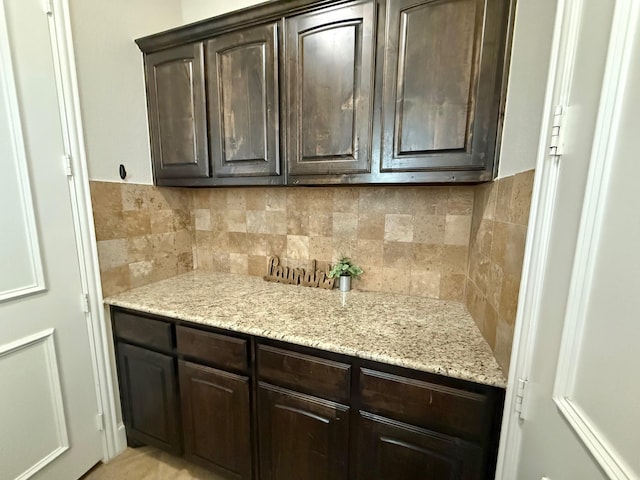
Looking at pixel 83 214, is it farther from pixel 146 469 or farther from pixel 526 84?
pixel 526 84

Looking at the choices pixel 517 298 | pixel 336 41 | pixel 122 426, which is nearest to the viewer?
pixel 517 298

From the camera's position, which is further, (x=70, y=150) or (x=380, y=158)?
(x=70, y=150)

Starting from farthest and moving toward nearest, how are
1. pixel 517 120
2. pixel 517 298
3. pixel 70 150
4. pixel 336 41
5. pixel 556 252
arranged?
pixel 70 150
pixel 336 41
pixel 517 120
pixel 517 298
pixel 556 252

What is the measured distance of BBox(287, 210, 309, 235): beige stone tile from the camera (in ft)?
5.66

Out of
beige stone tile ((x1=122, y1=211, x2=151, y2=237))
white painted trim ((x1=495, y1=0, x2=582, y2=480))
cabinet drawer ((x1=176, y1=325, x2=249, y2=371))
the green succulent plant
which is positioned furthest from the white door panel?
white painted trim ((x1=495, y1=0, x2=582, y2=480))

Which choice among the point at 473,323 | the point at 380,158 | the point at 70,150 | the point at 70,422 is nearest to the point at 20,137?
the point at 70,150

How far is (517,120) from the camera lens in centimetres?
90

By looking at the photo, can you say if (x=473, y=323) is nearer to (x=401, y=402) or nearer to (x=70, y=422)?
(x=401, y=402)

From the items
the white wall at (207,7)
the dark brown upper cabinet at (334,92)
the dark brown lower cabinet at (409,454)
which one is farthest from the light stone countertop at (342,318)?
the white wall at (207,7)

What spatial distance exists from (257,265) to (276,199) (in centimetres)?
48

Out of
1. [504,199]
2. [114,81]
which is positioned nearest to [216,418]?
[504,199]

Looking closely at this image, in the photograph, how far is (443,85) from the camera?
105 centimetres

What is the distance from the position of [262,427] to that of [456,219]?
53.8 inches

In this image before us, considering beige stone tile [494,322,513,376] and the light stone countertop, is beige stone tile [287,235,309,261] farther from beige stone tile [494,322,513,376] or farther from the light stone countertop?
beige stone tile [494,322,513,376]
